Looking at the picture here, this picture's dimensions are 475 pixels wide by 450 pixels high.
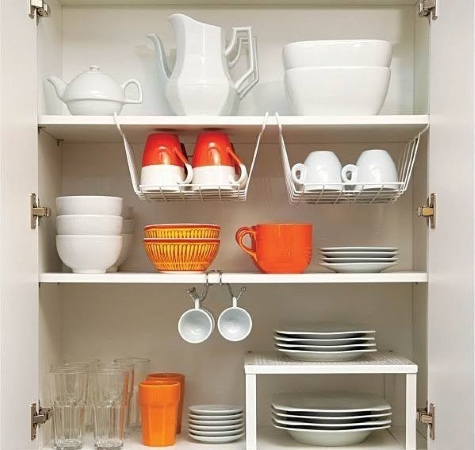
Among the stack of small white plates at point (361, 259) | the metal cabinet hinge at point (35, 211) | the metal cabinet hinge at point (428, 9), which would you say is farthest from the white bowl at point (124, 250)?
the metal cabinet hinge at point (428, 9)

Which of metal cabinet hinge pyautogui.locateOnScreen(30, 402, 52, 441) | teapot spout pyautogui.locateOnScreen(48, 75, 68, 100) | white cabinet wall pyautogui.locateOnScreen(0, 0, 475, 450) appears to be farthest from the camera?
white cabinet wall pyautogui.locateOnScreen(0, 0, 475, 450)

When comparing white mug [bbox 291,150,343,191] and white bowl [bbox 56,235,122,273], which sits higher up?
white mug [bbox 291,150,343,191]

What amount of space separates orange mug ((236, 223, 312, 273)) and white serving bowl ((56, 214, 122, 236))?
300 mm

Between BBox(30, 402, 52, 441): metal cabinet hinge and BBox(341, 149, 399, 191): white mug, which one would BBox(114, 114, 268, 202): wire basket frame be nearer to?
BBox(341, 149, 399, 191): white mug

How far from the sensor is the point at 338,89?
1.64m

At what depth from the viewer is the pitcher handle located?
1744 mm

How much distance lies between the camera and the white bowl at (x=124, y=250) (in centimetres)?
179

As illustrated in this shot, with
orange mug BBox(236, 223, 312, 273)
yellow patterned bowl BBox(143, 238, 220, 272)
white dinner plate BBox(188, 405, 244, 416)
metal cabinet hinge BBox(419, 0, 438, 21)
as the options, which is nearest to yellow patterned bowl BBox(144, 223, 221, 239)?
yellow patterned bowl BBox(143, 238, 220, 272)

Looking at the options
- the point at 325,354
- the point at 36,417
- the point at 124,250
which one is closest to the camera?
the point at 36,417

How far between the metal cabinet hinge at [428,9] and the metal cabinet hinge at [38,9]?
739 mm

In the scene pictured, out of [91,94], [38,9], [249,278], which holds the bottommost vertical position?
[249,278]

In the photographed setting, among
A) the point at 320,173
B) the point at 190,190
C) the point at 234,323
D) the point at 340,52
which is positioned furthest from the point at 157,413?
the point at 340,52

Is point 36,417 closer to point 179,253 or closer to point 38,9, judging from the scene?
point 179,253

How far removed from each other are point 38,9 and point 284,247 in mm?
667
